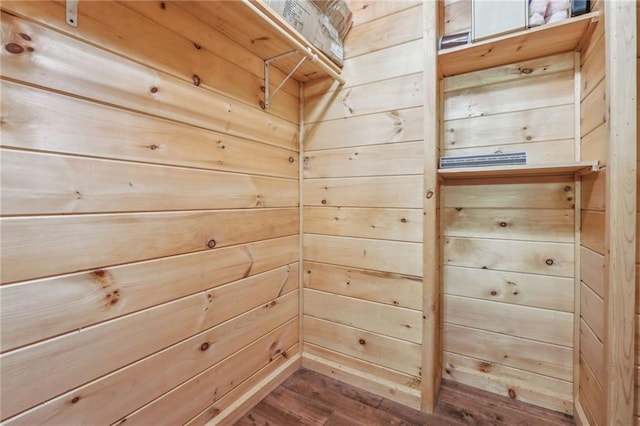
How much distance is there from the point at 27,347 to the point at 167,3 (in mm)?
1118

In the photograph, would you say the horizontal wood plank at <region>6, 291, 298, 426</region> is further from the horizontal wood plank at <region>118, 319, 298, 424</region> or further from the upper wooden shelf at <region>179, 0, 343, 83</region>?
the upper wooden shelf at <region>179, 0, 343, 83</region>

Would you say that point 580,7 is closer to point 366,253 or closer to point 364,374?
point 366,253

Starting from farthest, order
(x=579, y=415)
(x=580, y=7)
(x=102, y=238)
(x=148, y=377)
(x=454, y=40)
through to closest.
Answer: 1. (x=454, y=40)
2. (x=579, y=415)
3. (x=580, y=7)
4. (x=148, y=377)
5. (x=102, y=238)

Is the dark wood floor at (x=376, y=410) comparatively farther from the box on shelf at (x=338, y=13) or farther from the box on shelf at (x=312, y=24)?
the box on shelf at (x=338, y=13)

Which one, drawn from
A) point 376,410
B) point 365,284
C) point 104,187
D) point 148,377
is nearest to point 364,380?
point 376,410

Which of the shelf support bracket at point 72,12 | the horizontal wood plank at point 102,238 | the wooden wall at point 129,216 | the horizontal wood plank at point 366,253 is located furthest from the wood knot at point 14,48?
the horizontal wood plank at point 366,253

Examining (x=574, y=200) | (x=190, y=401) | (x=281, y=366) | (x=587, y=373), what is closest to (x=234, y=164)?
(x=190, y=401)

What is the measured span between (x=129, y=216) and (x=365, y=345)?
1.25 meters

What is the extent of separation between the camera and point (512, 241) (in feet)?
4.58

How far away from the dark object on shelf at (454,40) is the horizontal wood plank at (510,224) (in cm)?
79

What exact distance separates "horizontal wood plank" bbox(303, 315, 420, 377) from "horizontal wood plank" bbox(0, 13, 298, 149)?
3.75 ft

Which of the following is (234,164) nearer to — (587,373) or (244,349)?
(244,349)

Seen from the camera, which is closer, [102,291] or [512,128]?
[102,291]

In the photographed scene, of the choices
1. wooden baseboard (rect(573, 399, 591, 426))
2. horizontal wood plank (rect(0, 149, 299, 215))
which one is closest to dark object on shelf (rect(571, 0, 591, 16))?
horizontal wood plank (rect(0, 149, 299, 215))
